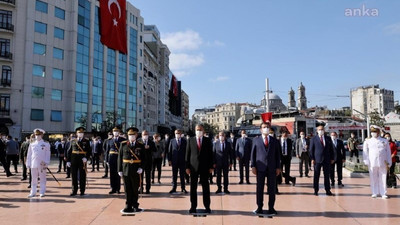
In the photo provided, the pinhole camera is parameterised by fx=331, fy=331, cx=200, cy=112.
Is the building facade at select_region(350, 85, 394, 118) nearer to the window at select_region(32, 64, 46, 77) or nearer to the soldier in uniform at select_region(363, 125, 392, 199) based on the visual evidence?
the window at select_region(32, 64, 46, 77)

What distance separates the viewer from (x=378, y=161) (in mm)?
9312

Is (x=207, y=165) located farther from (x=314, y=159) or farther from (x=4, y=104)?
(x=4, y=104)

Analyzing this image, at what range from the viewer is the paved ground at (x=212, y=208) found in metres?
6.76

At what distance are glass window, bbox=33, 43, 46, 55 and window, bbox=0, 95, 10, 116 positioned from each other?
6.64 m

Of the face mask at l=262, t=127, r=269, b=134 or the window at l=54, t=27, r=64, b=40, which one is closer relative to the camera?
the face mask at l=262, t=127, r=269, b=134

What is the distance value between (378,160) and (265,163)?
400 cm

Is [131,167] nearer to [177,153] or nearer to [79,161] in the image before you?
[79,161]

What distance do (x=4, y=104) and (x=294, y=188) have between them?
1517 inches

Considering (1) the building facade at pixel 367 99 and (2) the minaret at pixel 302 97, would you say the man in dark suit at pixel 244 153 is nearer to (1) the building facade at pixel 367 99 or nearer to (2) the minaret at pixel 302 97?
(2) the minaret at pixel 302 97

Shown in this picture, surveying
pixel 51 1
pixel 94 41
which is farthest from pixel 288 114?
pixel 51 1

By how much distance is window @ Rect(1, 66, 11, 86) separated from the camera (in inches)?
1531

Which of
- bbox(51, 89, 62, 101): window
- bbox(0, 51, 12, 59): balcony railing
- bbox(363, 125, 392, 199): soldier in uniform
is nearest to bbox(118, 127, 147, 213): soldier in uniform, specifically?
bbox(363, 125, 392, 199): soldier in uniform

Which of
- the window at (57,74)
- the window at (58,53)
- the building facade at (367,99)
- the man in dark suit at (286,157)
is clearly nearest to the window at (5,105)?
the window at (57,74)

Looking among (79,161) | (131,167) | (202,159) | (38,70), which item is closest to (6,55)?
(38,70)
